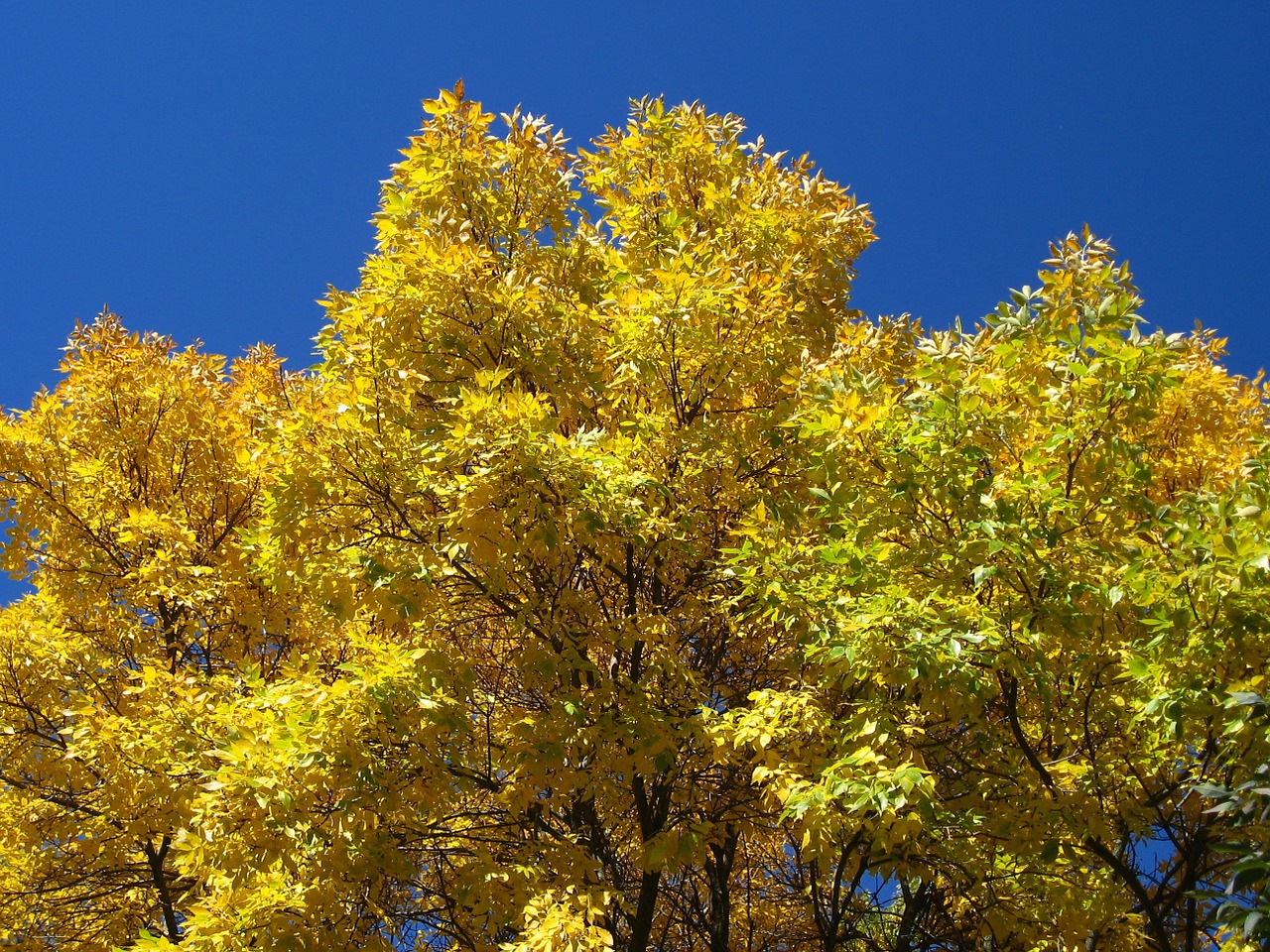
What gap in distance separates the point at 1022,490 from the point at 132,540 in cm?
594

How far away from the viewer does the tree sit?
474 cm

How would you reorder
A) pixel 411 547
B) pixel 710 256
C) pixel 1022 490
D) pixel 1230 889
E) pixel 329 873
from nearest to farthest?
pixel 1230 889
pixel 1022 490
pixel 329 873
pixel 411 547
pixel 710 256

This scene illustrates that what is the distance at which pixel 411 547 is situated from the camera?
5566 mm

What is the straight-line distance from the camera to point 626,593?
6.61 meters

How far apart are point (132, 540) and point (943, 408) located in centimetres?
562

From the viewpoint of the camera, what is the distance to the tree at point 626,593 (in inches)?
187

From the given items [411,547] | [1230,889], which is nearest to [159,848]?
[411,547]

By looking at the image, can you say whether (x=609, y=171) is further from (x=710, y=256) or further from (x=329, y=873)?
(x=329, y=873)

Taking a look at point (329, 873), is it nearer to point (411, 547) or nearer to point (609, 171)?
point (411, 547)

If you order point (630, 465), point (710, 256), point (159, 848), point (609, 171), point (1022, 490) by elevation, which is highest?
point (609, 171)

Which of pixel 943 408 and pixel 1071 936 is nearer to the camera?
pixel 943 408

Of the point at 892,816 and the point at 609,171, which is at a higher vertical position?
the point at 609,171

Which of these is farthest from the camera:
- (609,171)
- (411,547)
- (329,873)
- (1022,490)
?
(609,171)

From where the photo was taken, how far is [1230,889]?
3795mm
